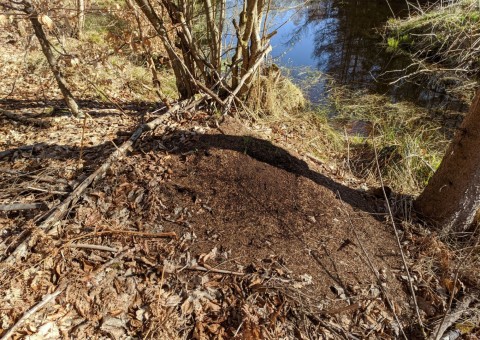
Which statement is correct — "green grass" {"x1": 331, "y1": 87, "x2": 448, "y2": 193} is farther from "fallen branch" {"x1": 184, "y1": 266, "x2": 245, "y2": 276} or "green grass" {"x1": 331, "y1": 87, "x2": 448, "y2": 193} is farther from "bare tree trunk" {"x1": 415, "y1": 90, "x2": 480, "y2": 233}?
"fallen branch" {"x1": 184, "y1": 266, "x2": 245, "y2": 276}

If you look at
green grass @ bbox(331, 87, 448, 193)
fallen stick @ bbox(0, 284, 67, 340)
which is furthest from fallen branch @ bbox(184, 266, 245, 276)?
green grass @ bbox(331, 87, 448, 193)

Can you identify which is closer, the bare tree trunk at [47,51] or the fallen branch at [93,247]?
the fallen branch at [93,247]

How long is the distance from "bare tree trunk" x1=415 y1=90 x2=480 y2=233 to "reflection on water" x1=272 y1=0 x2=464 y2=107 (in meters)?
3.58

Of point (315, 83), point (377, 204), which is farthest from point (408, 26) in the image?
point (377, 204)

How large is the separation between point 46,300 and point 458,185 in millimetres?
2965

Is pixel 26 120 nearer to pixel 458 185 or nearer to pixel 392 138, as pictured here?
pixel 458 185

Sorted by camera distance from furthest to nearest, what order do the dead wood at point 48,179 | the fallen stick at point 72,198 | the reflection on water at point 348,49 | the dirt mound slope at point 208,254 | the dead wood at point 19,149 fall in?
the reflection on water at point 348,49
the dead wood at point 19,149
the dead wood at point 48,179
the fallen stick at point 72,198
the dirt mound slope at point 208,254

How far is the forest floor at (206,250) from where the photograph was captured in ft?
6.33

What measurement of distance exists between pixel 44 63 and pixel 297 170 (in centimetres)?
452

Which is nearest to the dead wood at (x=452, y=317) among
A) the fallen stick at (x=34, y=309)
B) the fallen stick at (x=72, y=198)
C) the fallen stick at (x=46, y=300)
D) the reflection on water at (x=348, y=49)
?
the fallen stick at (x=46, y=300)

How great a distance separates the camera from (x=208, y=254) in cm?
221

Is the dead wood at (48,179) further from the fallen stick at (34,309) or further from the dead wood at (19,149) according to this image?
the fallen stick at (34,309)

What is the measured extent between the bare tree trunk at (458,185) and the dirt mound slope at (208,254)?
45 cm

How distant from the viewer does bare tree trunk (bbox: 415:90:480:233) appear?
229cm
